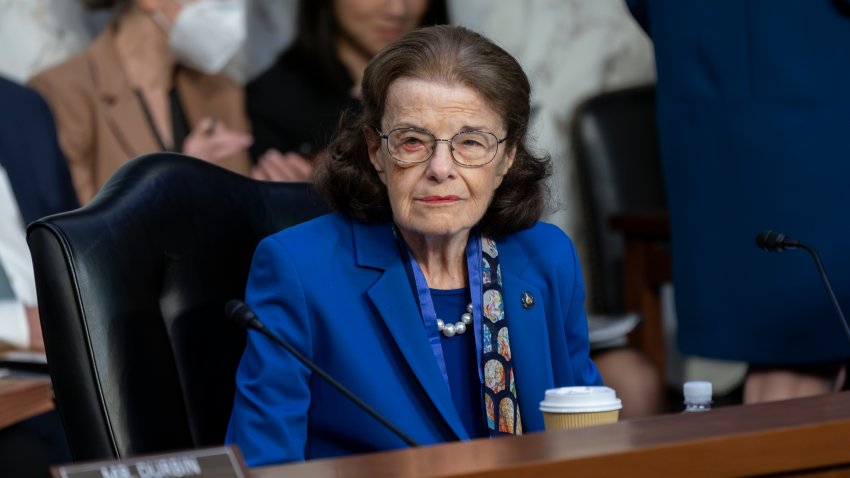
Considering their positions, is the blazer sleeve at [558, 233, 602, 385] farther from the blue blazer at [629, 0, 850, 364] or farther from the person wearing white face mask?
the person wearing white face mask

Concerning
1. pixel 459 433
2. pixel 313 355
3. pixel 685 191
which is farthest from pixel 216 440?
pixel 685 191

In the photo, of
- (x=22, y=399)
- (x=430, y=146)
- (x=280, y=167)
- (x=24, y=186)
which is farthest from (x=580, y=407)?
(x=280, y=167)

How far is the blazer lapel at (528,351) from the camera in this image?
5.96 feet

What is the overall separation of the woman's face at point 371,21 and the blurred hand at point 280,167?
15.8 inches

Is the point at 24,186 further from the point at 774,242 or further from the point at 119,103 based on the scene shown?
the point at 774,242

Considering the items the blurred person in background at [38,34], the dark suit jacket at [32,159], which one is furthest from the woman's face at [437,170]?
the blurred person in background at [38,34]

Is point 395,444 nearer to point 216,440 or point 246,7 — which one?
point 216,440

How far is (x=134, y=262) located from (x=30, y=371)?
64 centimetres

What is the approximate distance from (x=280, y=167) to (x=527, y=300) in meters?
1.74

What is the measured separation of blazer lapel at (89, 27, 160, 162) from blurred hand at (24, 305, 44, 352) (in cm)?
62

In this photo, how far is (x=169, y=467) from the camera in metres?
1.08

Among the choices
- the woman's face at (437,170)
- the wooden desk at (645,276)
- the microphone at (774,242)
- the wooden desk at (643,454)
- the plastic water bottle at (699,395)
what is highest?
the woman's face at (437,170)

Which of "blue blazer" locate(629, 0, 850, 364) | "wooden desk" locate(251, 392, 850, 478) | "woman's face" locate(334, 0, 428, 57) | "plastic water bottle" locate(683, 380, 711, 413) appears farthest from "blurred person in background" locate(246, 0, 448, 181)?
"wooden desk" locate(251, 392, 850, 478)

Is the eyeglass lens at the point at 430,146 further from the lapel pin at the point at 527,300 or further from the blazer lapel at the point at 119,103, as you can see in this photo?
the blazer lapel at the point at 119,103
